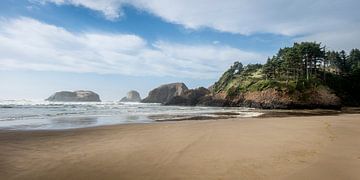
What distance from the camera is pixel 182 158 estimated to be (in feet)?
29.7

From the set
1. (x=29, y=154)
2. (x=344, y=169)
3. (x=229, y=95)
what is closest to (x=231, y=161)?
(x=344, y=169)

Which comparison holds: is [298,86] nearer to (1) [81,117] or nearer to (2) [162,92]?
(1) [81,117]

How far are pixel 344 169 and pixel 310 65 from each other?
260 feet

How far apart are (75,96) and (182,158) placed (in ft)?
575

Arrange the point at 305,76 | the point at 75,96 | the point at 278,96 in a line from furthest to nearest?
the point at 75,96 → the point at 305,76 → the point at 278,96

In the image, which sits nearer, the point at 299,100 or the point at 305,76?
the point at 299,100

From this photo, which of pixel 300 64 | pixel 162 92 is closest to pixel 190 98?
pixel 300 64

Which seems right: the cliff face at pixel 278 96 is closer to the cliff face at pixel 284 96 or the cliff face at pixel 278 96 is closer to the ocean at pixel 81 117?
the cliff face at pixel 284 96

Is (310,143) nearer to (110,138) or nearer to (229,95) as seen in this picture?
(110,138)

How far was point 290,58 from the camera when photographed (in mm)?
78875

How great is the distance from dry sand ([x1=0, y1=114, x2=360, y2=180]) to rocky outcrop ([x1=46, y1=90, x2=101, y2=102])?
163699mm

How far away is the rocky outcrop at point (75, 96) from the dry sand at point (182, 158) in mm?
163699

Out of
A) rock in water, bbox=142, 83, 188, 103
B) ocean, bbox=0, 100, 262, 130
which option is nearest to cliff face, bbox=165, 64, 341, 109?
ocean, bbox=0, 100, 262, 130

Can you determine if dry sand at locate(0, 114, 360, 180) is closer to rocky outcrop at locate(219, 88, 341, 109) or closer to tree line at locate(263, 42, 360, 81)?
rocky outcrop at locate(219, 88, 341, 109)
